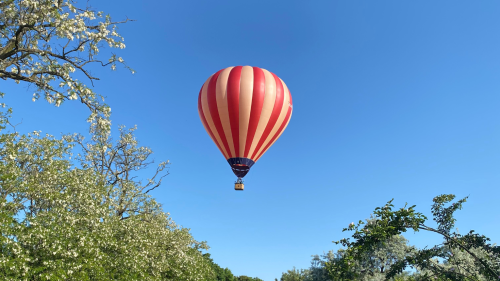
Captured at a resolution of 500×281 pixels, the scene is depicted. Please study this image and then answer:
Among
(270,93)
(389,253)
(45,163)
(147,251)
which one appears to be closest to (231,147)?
(270,93)

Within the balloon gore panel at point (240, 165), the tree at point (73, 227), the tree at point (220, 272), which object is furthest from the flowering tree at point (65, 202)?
the tree at point (220, 272)

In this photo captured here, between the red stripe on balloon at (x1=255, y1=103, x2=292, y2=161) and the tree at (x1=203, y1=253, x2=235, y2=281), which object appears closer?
the red stripe on balloon at (x1=255, y1=103, x2=292, y2=161)

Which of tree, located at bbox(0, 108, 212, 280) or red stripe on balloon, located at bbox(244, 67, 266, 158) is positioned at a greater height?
red stripe on balloon, located at bbox(244, 67, 266, 158)

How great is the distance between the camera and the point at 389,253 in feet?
132

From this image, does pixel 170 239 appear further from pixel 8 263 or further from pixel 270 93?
pixel 270 93

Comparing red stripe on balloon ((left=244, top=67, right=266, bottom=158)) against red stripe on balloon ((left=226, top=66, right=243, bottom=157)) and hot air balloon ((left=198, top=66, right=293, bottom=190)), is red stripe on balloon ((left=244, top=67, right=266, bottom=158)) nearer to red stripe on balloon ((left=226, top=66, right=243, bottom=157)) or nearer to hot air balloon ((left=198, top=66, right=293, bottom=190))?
hot air balloon ((left=198, top=66, right=293, bottom=190))

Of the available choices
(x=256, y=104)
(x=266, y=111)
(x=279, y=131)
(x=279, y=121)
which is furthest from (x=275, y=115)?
(x=279, y=131)

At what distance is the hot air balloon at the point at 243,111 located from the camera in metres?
29.4

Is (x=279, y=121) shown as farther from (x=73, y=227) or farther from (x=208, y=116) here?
(x=73, y=227)

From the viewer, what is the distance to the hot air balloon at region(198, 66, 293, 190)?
29.4m

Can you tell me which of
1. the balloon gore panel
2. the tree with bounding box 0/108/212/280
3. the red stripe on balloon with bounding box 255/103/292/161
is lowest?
the tree with bounding box 0/108/212/280

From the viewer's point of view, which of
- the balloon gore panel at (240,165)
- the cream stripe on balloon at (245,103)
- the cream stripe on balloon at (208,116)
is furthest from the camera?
the cream stripe on balloon at (208,116)

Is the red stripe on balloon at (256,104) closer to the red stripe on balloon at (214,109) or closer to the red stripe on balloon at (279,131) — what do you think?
the red stripe on balloon at (214,109)

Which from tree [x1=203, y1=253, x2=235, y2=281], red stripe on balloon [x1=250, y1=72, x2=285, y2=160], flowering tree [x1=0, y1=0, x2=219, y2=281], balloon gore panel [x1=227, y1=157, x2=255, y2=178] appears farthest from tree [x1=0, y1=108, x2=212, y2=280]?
tree [x1=203, y1=253, x2=235, y2=281]
